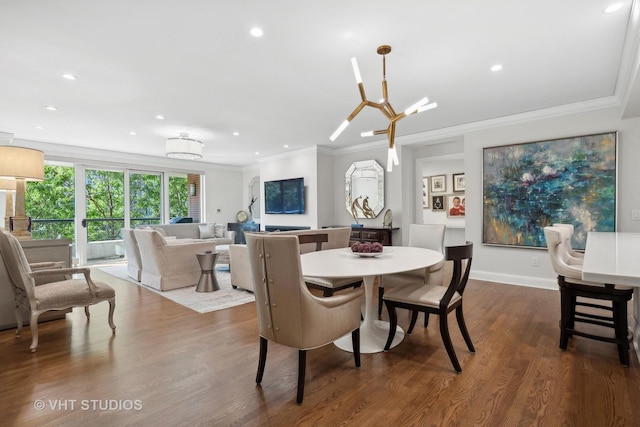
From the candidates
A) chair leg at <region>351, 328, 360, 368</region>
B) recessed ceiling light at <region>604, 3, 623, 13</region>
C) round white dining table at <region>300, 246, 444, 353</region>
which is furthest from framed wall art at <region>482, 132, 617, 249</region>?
chair leg at <region>351, 328, 360, 368</region>

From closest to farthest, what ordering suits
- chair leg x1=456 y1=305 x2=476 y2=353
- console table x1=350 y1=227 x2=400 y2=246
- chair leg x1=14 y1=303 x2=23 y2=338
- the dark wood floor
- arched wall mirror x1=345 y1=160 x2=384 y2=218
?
the dark wood floor → chair leg x1=456 y1=305 x2=476 y2=353 → chair leg x1=14 y1=303 x2=23 y2=338 → console table x1=350 y1=227 x2=400 y2=246 → arched wall mirror x1=345 y1=160 x2=384 y2=218

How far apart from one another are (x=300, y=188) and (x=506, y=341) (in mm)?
4956

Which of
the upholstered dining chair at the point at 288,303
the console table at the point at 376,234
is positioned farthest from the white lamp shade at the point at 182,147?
the upholstered dining chair at the point at 288,303

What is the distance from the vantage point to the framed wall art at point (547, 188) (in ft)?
12.6

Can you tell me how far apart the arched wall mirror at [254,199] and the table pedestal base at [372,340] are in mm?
6812

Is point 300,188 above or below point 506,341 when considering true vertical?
above

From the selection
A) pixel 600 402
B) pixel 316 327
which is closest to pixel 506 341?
pixel 600 402

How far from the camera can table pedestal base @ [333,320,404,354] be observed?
96.0 inches

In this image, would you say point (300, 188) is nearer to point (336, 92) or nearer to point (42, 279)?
point (336, 92)

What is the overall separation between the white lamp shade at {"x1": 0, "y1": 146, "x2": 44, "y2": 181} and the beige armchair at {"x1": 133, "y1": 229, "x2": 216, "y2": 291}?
1.47m

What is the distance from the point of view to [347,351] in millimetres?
2422

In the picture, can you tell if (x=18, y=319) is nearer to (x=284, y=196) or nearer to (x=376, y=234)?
(x=376, y=234)

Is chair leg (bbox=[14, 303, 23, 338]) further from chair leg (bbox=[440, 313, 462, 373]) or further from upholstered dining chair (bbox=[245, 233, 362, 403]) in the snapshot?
chair leg (bbox=[440, 313, 462, 373])

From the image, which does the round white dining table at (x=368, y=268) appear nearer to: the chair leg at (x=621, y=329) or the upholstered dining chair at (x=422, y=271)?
the upholstered dining chair at (x=422, y=271)
